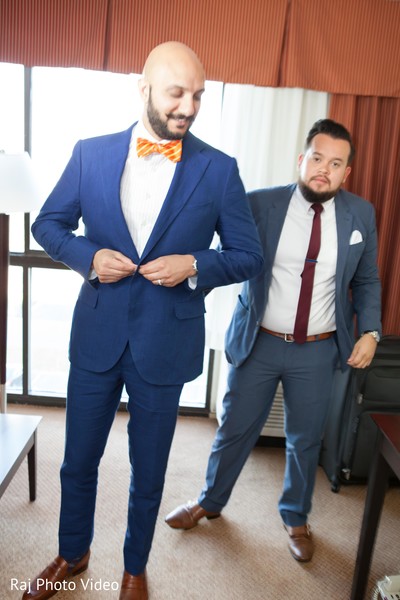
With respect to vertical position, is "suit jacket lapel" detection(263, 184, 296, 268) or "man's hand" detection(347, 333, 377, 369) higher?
"suit jacket lapel" detection(263, 184, 296, 268)

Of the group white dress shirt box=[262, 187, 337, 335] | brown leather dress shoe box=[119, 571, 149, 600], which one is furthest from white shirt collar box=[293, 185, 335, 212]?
brown leather dress shoe box=[119, 571, 149, 600]

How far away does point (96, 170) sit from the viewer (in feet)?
5.19

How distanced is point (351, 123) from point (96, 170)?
163cm

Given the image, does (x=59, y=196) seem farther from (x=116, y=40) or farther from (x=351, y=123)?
(x=351, y=123)

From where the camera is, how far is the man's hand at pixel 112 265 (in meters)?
1.49

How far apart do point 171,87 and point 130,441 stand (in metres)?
1.11

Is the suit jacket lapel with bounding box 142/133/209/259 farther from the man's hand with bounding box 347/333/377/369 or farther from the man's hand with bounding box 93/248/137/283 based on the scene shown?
the man's hand with bounding box 347/333/377/369

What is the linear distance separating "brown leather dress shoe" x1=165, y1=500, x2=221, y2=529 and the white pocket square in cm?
128

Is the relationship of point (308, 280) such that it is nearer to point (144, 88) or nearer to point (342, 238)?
point (342, 238)

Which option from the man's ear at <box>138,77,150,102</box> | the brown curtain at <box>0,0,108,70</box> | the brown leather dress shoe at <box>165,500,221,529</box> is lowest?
the brown leather dress shoe at <box>165,500,221,529</box>

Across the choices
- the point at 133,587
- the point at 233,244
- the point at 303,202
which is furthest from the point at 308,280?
the point at 133,587

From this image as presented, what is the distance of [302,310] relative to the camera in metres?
2.04

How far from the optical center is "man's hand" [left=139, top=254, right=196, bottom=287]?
4.85 ft

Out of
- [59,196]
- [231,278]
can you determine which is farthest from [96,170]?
[231,278]
